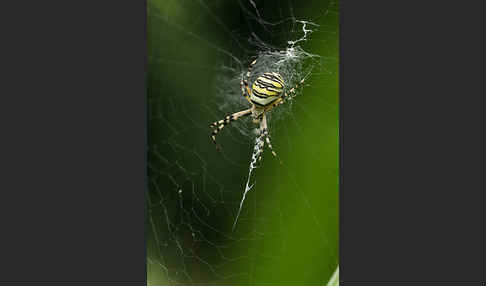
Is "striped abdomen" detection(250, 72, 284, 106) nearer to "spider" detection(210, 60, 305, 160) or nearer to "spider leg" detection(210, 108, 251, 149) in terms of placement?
"spider" detection(210, 60, 305, 160)

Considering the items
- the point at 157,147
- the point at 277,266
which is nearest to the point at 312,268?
the point at 277,266

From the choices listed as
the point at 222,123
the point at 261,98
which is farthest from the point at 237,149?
the point at 261,98

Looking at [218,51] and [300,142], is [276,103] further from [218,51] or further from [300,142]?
[218,51]

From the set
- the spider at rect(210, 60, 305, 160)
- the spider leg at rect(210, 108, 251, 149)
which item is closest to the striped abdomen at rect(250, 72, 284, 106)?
the spider at rect(210, 60, 305, 160)

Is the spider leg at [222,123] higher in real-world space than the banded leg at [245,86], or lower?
lower

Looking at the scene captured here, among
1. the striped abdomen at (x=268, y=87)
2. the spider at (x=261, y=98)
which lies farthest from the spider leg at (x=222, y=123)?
the striped abdomen at (x=268, y=87)

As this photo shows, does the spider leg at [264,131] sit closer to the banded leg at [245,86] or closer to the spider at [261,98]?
the spider at [261,98]

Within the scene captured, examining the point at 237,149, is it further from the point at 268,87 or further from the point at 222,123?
the point at 268,87
